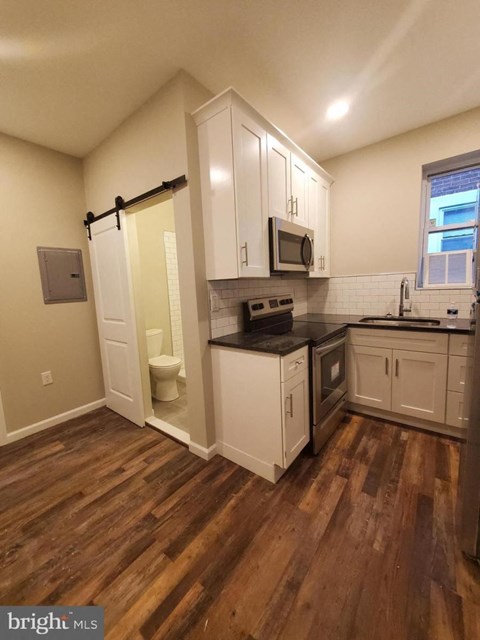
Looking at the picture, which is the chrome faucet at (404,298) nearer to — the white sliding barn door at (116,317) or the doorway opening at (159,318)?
the doorway opening at (159,318)

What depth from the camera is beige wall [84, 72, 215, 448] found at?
1.70 meters

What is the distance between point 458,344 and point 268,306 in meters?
1.48

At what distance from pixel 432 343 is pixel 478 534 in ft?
4.22

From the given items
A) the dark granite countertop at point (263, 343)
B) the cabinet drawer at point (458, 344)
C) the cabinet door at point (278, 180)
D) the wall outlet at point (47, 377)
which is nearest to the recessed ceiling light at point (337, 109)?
the cabinet door at point (278, 180)

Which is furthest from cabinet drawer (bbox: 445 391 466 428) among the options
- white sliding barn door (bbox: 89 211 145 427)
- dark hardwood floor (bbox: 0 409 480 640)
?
white sliding barn door (bbox: 89 211 145 427)

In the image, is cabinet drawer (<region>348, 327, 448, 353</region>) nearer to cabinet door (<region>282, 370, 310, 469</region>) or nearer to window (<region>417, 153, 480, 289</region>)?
window (<region>417, 153, 480, 289</region>)

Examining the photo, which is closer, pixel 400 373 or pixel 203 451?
pixel 203 451

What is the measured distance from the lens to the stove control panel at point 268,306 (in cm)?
209

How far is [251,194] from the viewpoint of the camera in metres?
1.71

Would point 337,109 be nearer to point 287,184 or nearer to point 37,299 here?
point 287,184

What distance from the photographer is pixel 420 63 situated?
1705mm

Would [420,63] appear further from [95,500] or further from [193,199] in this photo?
[95,500]

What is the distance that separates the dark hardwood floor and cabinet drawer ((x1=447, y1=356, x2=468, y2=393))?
46cm

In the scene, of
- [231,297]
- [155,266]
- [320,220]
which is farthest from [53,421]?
[320,220]
